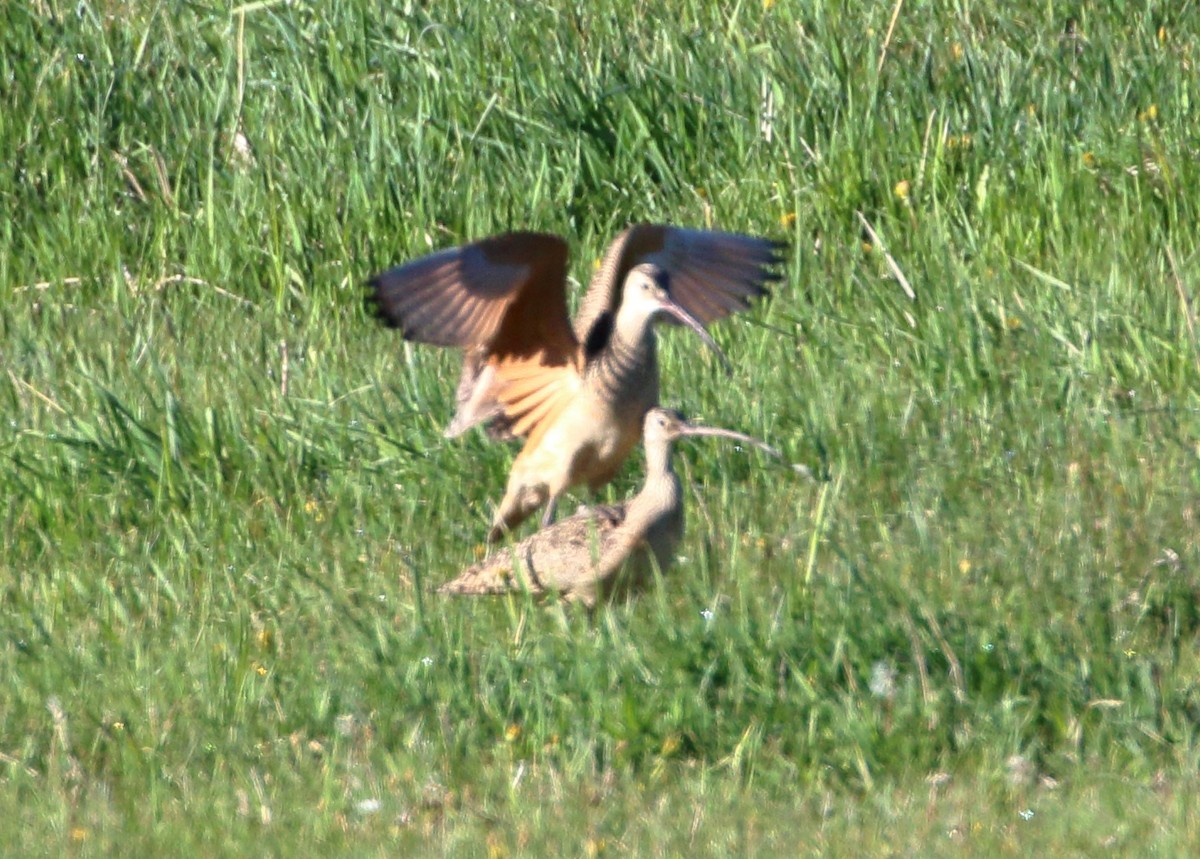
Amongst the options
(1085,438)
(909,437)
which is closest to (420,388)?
(909,437)

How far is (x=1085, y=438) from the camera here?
6164mm

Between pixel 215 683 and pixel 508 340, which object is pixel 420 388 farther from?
pixel 215 683

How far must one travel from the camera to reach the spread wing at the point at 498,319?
6176 millimetres

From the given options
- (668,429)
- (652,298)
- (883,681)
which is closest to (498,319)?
(652,298)

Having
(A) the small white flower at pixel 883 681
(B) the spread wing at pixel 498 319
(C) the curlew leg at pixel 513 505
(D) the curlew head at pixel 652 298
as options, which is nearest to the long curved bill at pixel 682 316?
(D) the curlew head at pixel 652 298

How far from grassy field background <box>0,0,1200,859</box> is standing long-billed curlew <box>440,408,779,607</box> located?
0.09 meters

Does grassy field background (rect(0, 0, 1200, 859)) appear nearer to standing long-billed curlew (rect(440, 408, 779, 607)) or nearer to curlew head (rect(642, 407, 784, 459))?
standing long-billed curlew (rect(440, 408, 779, 607))

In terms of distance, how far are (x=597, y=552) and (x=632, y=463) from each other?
4.28 feet

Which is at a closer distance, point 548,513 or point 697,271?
point 548,513

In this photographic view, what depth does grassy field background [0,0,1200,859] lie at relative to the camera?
15.3ft

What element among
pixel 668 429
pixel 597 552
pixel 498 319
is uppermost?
pixel 498 319

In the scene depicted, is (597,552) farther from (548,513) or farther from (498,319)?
(498,319)

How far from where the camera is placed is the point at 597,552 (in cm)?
558

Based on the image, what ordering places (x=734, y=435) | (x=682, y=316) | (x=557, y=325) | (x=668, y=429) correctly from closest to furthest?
(x=734, y=435)
(x=668, y=429)
(x=682, y=316)
(x=557, y=325)
